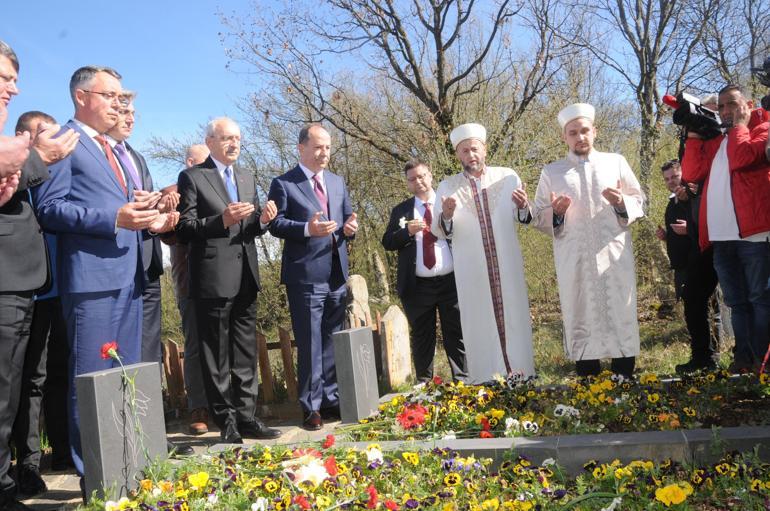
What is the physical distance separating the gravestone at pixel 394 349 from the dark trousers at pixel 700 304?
9.15ft

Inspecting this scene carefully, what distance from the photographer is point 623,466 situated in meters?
3.22

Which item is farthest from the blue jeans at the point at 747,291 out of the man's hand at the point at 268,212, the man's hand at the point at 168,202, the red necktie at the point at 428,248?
the man's hand at the point at 168,202

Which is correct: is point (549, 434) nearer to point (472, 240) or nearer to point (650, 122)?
point (472, 240)

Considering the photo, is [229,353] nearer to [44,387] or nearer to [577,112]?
[44,387]

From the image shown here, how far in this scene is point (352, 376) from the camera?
4.64 m

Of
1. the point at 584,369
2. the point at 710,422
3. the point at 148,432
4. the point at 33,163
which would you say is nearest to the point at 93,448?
the point at 148,432

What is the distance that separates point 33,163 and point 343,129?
33.7 feet

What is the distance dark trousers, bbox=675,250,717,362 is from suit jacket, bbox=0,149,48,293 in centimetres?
525

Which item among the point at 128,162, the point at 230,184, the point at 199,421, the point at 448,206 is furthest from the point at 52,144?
the point at 199,421

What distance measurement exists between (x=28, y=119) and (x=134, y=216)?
6.49 feet

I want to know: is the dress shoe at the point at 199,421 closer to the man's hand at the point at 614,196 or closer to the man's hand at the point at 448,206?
the man's hand at the point at 448,206

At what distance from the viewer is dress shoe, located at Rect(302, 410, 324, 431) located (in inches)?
198

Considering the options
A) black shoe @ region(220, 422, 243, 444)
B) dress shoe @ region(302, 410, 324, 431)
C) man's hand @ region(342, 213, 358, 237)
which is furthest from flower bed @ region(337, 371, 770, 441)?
man's hand @ region(342, 213, 358, 237)

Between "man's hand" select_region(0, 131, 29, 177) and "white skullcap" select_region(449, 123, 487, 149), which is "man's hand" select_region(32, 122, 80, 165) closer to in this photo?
"man's hand" select_region(0, 131, 29, 177)
